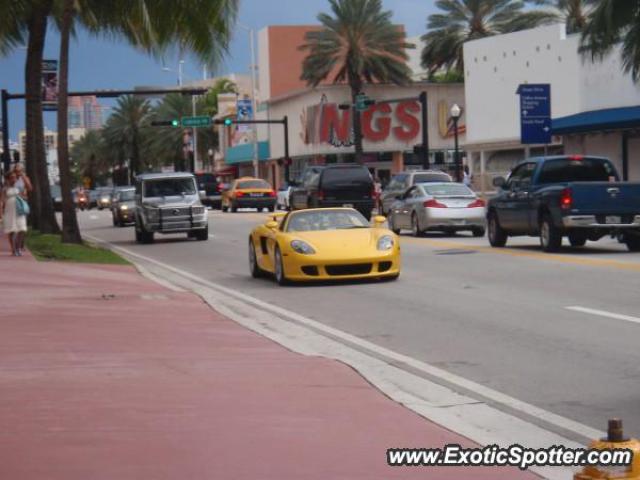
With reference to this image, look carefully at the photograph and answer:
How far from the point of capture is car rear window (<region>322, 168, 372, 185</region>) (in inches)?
1695

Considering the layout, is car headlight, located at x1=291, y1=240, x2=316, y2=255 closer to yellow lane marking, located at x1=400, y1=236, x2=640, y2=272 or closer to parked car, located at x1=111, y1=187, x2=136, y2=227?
yellow lane marking, located at x1=400, y1=236, x2=640, y2=272

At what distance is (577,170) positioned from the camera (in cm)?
2530

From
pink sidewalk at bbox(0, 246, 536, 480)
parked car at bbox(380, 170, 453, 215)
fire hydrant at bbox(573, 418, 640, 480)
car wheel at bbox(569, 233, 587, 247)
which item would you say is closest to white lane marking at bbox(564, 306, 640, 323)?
pink sidewalk at bbox(0, 246, 536, 480)

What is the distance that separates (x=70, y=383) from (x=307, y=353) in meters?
2.91

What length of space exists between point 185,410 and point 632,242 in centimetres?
1731

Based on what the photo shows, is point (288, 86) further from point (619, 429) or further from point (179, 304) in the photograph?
point (619, 429)

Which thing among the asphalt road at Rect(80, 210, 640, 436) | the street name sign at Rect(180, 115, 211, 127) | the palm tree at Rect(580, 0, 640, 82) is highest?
the palm tree at Rect(580, 0, 640, 82)

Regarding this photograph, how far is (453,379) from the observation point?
10.1 metres

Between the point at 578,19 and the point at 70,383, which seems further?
the point at 578,19

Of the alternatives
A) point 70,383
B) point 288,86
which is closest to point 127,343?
point 70,383

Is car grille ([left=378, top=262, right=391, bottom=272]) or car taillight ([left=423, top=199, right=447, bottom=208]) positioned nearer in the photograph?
car grille ([left=378, top=262, right=391, bottom=272])

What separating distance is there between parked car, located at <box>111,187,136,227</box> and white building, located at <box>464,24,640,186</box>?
1721cm

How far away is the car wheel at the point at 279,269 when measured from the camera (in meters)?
19.2

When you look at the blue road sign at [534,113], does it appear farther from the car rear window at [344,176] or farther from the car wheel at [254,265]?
the car wheel at [254,265]
